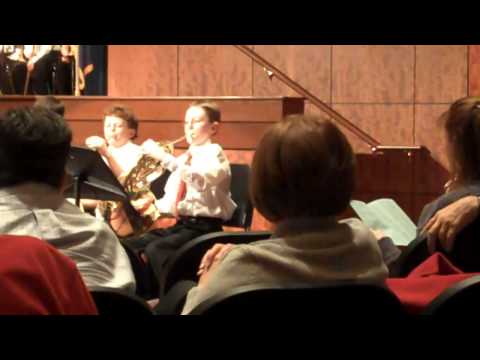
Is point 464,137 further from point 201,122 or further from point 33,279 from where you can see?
point 201,122

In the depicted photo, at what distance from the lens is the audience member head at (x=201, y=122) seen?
14.6 ft

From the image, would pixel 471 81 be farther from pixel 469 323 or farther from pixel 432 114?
pixel 469 323

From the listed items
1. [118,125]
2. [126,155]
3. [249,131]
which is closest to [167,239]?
[126,155]

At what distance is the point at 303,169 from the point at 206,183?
8.72 feet

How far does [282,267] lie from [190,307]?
0.25 meters

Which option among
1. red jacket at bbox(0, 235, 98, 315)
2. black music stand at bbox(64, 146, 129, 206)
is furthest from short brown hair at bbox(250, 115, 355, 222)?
black music stand at bbox(64, 146, 129, 206)

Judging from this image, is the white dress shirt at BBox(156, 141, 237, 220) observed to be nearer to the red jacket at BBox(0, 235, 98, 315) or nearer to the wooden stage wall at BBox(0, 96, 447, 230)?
the wooden stage wall at BBox(0, 96, 447, 230)

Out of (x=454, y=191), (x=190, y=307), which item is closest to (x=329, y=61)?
(x=454, y=191)

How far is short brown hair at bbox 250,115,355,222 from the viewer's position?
1640mm

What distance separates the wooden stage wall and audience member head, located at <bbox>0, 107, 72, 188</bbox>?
306 cm

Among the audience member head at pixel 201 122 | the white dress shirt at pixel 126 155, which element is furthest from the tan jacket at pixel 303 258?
the white dress shirt at pixel 126 155

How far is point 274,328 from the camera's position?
1430 millimetres

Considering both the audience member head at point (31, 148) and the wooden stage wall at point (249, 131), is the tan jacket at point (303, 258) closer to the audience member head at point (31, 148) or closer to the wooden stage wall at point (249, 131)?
the audience member head at point (31, 148)

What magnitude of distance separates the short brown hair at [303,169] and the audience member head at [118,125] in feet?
10.9
